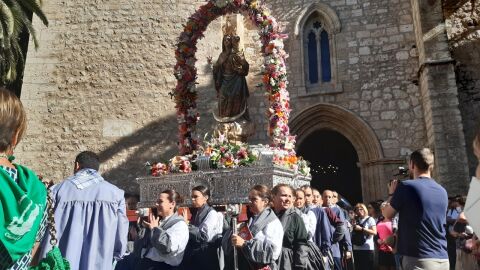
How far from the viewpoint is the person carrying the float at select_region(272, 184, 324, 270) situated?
387cm

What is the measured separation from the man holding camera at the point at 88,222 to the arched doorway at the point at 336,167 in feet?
42.2

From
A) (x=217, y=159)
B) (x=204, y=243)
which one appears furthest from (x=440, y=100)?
(x=204, y=243)

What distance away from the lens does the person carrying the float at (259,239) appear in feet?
11.5

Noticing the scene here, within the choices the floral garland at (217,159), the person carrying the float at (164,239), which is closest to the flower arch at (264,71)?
the floral garland at (217,159)

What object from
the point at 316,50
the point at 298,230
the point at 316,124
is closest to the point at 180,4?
the point at 316,50

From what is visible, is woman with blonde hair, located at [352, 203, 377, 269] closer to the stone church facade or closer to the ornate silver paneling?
the ornate silver paneling

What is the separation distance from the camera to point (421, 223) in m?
3.29

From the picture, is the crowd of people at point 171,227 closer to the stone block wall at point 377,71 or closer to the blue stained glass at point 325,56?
the stone block wall at point 377,71

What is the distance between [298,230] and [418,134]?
8.25m

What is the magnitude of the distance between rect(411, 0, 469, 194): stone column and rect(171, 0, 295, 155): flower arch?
12.9 feet

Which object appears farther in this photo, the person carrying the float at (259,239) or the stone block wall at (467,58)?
the stone block wall at (467,58)

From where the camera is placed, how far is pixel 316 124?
1215 cm

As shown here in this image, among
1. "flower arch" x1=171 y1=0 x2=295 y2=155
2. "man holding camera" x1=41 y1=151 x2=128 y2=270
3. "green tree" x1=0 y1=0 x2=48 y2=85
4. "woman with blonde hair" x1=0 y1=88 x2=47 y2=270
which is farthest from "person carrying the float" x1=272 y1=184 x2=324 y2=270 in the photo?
"green tree" x1=0 y1=0 x2=48 y2=85

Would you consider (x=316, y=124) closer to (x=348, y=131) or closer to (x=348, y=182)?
(x=348, y=131)
